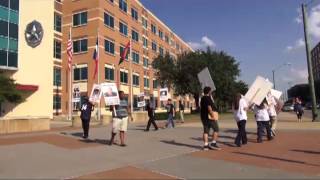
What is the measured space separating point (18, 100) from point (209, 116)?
29521mm

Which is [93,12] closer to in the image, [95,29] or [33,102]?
[95,29]

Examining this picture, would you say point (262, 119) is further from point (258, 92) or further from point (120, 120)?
point (120, 120)

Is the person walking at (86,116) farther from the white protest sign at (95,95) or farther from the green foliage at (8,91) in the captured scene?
the green foliage at (8,91)

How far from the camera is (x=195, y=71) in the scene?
55250 millimetres

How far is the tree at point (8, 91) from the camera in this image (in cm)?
3544

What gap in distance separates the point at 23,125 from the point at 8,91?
1455cm

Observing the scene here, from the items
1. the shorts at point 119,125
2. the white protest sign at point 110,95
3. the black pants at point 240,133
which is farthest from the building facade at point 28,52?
the black pants at point 240,133

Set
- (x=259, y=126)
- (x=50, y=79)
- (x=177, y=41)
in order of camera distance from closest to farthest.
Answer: (x=259, y=126) → (x=50, y=79) → (x=177, y=41)

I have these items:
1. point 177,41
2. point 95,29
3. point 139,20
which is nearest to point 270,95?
point 95,29

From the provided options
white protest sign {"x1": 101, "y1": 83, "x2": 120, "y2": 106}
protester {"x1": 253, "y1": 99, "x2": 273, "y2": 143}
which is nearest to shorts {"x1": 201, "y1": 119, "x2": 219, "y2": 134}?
protester {"x1": 253, "y1": 99, "x2": 273, "y2": 143}

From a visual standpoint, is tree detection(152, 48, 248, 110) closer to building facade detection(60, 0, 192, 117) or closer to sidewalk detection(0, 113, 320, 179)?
building facade detection(60, 0, 192, 117)

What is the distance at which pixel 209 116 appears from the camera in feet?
A: 41.8

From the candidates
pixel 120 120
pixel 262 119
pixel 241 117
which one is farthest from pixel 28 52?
pixel 241 117

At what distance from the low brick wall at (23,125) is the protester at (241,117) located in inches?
509
